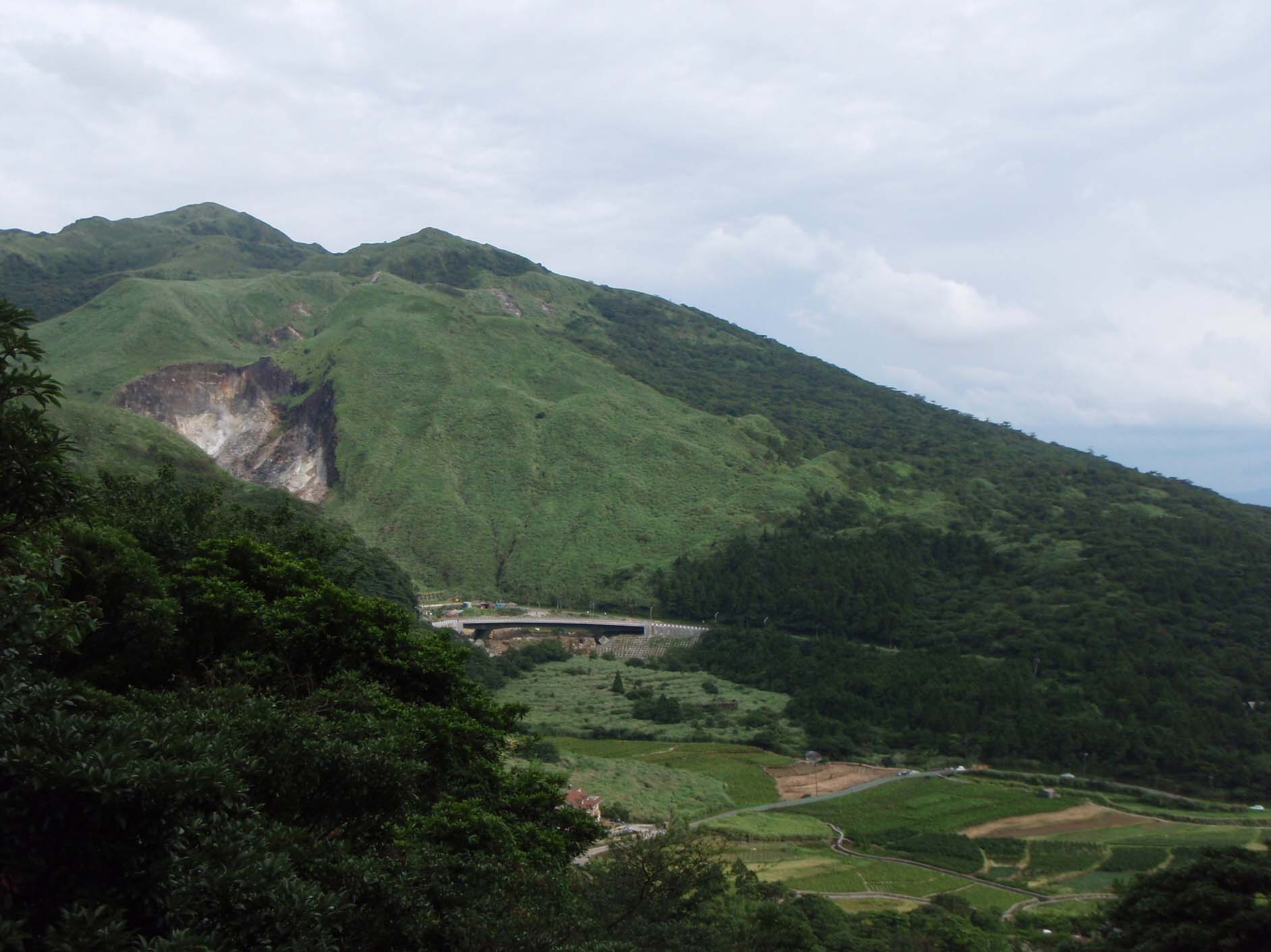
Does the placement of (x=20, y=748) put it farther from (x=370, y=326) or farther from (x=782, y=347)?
(x=782, y=347)

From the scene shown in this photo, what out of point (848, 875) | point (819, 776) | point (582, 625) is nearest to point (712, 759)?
point (819, 776)

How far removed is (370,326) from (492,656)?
222ft

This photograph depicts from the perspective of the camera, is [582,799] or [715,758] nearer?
[582,799]

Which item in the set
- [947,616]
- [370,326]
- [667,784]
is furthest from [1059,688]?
[370,326]

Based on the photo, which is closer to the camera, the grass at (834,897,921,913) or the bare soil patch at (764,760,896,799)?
the grass at (834,897,921,913)

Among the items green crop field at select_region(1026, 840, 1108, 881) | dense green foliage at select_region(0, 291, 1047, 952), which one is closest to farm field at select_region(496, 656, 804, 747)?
green crop field at select_region(1026, 840, 1108, 881)

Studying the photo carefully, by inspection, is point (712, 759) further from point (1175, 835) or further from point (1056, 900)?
point (1175, 835)

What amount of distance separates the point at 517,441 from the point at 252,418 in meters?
33.6

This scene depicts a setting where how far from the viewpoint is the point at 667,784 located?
44875mm

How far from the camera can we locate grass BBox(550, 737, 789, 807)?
154 feet

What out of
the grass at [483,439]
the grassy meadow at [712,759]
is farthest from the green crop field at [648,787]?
the grass at [483,439]

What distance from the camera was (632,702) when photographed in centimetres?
6181

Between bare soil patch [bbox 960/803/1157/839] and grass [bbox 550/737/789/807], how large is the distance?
9.92 m

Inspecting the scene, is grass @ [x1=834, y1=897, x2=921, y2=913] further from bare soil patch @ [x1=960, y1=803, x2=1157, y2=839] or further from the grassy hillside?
the grassy hillside
